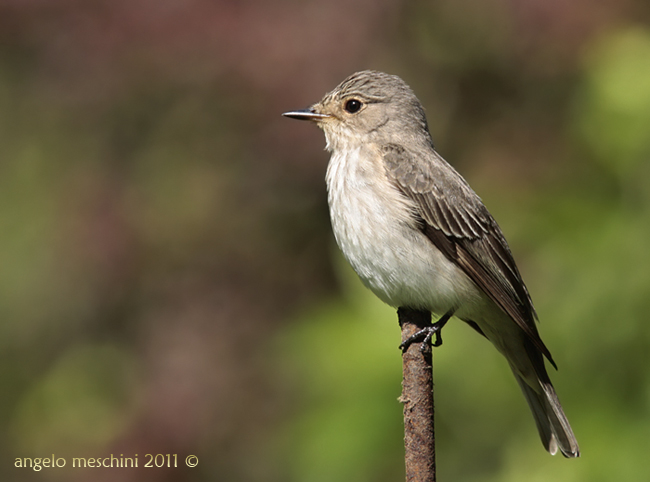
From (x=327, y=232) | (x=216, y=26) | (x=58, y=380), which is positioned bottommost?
(x=58, y=380)

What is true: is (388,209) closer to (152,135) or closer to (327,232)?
(327,232)

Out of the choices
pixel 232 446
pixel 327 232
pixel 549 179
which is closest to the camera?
pixel 549 179

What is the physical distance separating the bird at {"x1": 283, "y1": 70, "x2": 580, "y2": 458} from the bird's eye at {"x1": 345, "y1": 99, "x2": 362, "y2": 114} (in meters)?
0.13

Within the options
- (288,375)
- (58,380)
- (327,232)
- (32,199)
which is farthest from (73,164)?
(288,375)

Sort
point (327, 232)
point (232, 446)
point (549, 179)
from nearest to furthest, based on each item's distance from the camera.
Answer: point (549, 179) → point (232, 446) → point (327, 232)

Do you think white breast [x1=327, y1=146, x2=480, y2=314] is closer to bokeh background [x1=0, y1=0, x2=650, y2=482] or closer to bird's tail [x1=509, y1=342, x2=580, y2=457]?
bird's tail [x1=509, y1=342, x2=580, y2=457]

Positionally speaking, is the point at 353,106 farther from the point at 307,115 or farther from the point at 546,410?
the point at 546,410

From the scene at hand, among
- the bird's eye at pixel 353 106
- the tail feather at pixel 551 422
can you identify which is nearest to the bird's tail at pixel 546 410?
the tail feather at pixel 551 422

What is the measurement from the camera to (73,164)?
808cm

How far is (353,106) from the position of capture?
481cm

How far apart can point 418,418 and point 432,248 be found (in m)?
1.98

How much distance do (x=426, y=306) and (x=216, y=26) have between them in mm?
3648

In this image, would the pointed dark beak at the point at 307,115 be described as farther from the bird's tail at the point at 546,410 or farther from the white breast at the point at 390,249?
the bird's tail at the point at 546,410

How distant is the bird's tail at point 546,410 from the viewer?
3.81 meters
